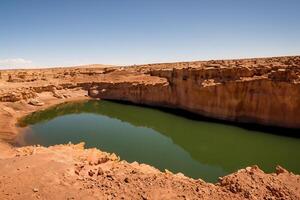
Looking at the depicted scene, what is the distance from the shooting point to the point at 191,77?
111 feet

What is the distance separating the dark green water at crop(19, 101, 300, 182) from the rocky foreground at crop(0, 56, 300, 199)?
2540 mm

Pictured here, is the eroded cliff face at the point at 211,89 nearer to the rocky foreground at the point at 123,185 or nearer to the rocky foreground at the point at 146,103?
the rocky foreground at the point at 146,103

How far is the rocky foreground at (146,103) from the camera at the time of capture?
9891 mm

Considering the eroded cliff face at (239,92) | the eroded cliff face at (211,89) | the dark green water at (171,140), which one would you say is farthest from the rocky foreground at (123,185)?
the eroded cliff face at (211,89)

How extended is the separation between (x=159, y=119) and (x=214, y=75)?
7.35m

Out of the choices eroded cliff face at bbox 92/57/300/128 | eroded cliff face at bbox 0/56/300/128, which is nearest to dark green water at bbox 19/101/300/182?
eroded cliff face at bbox 92/57/300/128

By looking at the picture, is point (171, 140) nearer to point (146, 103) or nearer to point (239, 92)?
point (239, 92)

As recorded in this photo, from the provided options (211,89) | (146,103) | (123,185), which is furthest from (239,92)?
(123,185)

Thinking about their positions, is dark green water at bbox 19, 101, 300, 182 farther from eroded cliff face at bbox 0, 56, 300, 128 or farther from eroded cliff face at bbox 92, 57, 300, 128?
eroded cliff face at bbox 0, 56, 300, 128

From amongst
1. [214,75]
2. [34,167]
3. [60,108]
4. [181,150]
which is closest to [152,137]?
[181,150]

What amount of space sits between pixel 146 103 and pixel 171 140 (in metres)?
15.1

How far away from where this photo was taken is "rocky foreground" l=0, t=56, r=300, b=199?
9.89 meters

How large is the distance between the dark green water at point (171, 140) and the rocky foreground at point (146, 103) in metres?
2.54

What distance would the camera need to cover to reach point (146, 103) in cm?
3981
